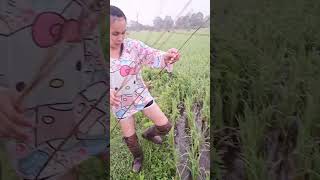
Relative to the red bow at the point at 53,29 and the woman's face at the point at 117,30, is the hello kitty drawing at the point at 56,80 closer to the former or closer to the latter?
the red bow at the point at 53,29

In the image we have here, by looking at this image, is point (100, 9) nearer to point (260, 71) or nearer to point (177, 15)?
point (177, 15)

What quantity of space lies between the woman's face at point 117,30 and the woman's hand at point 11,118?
0.58 metres

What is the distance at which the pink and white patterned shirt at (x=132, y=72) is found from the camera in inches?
85.5

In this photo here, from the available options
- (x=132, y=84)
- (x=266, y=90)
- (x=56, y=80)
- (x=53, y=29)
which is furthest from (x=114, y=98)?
(x=266, y=90)

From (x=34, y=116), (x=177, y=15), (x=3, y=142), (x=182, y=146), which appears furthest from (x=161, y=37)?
(x=3, y=142)

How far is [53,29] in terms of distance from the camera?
234cm

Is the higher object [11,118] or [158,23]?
[158,23]

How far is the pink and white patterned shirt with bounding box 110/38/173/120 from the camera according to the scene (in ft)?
7.13

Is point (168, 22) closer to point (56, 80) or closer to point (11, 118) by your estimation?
point (56, 80)

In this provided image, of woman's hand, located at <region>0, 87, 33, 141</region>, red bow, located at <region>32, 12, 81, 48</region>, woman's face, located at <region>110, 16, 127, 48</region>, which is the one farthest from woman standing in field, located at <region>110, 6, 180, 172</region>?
woman's hand, located at <region>0, 87, 33, 141</region>

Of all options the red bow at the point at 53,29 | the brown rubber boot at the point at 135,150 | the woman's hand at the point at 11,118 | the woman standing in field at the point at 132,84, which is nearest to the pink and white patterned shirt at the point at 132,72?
the woman standing in field at the point at 132,84

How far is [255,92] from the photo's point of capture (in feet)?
8.99

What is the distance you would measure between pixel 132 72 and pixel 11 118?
2.23 feet

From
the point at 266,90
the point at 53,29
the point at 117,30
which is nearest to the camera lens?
the point at 117,30
